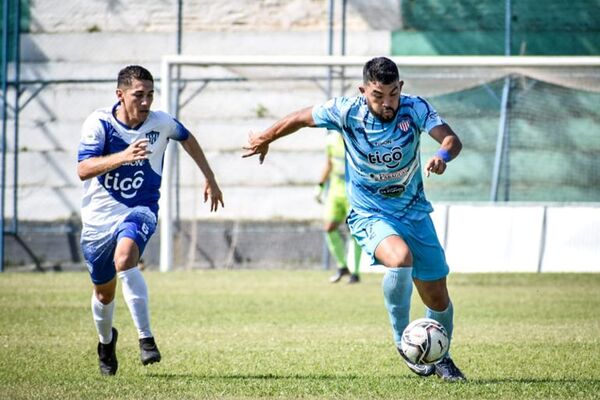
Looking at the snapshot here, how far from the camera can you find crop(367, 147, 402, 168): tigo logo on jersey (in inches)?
300

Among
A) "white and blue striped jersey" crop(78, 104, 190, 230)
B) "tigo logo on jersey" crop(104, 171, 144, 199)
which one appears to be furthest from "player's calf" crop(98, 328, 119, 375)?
"tigo logo on jersey" crop(104, 171, 144, 199)

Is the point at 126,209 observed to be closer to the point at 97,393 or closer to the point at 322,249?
the point at 97,393

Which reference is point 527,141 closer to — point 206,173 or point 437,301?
point 206,173

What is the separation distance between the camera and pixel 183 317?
39.5 ft

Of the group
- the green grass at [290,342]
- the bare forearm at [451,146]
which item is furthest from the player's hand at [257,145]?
the green grass at [290,342]

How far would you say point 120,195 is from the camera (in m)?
8.03

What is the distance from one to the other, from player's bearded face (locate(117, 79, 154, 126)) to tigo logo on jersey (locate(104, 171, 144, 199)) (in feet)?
1.34

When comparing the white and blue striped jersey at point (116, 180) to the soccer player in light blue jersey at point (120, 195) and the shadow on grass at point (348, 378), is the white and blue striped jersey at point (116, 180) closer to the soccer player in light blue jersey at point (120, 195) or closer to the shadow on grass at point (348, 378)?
the soccer player in light blue jersey at point (120, 195)

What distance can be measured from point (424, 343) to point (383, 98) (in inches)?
62.3

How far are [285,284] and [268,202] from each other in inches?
160

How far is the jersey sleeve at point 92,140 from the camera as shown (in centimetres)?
783

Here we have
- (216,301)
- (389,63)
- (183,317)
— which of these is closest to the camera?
(389,63)

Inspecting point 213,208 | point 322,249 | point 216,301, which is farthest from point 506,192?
point 213,208

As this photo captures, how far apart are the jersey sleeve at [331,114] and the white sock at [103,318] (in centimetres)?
194
